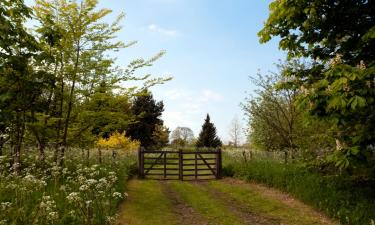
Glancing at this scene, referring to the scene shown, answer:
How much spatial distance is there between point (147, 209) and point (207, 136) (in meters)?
43.9

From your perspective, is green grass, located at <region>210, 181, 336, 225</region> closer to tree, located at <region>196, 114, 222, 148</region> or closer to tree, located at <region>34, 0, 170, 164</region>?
tree, located at <region>34, 0, 170, 164</region>

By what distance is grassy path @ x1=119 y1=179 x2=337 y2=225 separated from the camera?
34.0ft

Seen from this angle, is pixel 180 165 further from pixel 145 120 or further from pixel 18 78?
pixel 145 120

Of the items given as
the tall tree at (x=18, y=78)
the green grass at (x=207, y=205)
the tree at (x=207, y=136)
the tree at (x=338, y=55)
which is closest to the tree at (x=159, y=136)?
the tree at (x=207, y=136)

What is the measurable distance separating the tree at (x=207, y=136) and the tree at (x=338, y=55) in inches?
1745

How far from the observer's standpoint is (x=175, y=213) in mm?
11391

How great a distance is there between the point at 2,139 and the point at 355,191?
1420cm

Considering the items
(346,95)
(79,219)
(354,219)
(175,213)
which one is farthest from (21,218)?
(354,219)

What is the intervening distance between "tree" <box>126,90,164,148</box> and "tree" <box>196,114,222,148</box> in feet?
25.6

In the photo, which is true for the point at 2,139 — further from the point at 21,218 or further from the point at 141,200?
the point at 21,218

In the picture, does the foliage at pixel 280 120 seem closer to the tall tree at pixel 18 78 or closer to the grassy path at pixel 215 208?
the grassy path at pixel 215 208

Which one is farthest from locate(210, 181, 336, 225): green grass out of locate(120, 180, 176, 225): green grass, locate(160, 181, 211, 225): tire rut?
locate(120, 180, 176, 225): green grass

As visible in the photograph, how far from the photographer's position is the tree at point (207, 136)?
181 ft

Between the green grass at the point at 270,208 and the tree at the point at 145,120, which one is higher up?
the tree at the point at 145,120
